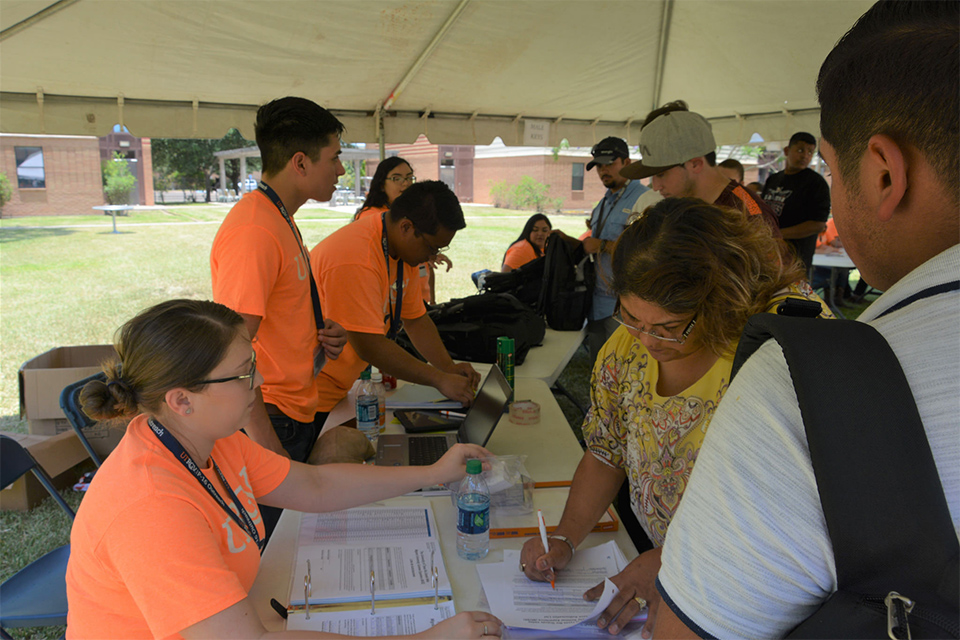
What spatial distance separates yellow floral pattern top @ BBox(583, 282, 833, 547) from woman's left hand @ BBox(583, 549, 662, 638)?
0.09 m

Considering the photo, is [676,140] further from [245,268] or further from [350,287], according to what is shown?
[245,268]

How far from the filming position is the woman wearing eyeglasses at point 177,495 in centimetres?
101

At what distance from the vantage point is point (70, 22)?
3090mm

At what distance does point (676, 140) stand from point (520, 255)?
10.9 feet

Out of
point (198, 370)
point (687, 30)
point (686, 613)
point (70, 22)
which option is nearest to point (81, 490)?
point (70, 22)

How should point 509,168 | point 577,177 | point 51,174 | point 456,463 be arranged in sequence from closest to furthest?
1. point 456,463
2. point 51,174
3. point 577,177
4. point 509,168

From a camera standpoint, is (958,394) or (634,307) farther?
(634,307)

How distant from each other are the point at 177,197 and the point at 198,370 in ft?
97.0

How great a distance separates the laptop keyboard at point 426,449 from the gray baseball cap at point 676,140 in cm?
168

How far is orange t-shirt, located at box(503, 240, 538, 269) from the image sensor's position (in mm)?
6047

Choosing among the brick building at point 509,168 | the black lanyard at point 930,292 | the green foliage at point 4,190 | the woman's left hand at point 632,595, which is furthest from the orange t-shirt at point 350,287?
the green foliage at point 4,190

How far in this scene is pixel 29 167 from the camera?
63.0ft

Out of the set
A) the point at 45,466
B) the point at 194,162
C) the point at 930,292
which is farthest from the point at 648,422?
the point at 194,162

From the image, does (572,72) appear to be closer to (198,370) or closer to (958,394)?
(198,370)
